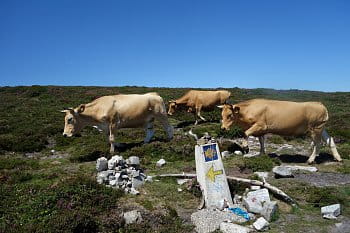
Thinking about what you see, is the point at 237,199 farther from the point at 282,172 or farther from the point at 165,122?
the point at 165,122

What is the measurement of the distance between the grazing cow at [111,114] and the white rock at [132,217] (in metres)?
6.93

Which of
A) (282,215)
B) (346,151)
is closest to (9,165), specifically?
(282,215)

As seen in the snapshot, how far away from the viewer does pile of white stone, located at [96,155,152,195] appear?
10.7 m

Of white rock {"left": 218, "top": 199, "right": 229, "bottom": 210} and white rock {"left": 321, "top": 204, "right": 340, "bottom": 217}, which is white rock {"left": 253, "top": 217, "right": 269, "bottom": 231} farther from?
white rock {"left": 321, "top": 204, "right": 340, "bottom": 217}

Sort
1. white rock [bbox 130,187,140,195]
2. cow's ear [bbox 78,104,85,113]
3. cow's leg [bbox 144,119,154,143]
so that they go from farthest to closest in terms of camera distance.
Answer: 1. cow's leg [bbox 144,119,154,143]
2. cow's ear [bbox 78,104,85,113]
3. white rock [bbox 130,187,140,195]

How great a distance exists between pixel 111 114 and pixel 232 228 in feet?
30.2

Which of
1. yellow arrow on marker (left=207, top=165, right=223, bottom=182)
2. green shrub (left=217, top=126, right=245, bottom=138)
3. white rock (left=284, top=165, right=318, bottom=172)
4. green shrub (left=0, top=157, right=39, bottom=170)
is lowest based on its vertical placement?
green shrub (left=0, top=157, right=39, bottom=170)

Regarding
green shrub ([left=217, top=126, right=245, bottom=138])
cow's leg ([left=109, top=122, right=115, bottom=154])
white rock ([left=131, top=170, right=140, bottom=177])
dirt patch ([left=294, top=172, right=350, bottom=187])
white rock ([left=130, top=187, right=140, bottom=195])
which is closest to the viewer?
white rock ([left=130, top=187, right=140, bottom=195])

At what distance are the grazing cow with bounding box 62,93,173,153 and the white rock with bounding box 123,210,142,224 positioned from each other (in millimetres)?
6929

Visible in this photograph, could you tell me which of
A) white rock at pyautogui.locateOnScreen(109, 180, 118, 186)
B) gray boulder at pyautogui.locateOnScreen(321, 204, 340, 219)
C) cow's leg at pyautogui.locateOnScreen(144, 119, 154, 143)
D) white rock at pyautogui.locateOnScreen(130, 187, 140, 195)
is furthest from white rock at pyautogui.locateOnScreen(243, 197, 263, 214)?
cow's leg at pyautogui.locateOnScreen(144, 119, 154, 143)

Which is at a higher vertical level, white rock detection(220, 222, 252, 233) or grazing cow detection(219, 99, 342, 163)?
grazing cow detection(219, 99, 342, 163)

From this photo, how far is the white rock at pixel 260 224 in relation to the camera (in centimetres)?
802

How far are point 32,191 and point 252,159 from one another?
778 centimetres

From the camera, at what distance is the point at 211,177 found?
Result: 32.0 ft
